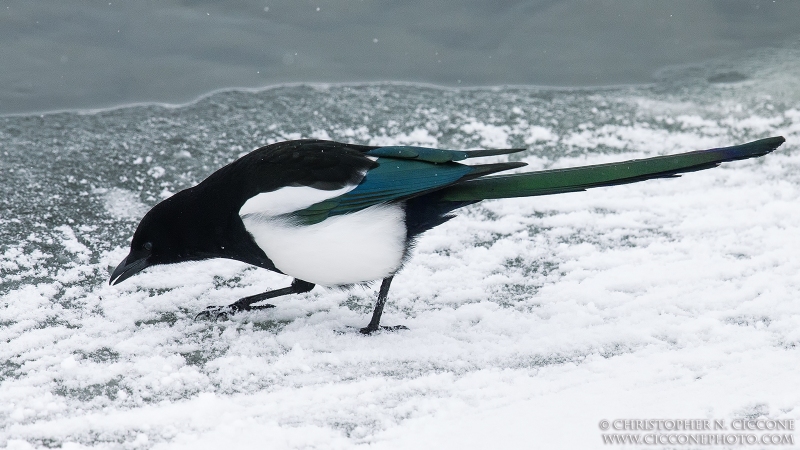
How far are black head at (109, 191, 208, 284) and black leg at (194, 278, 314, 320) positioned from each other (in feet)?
0.54

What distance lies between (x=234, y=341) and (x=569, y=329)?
913 millimetres

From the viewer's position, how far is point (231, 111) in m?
4.54

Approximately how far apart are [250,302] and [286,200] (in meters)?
0.45

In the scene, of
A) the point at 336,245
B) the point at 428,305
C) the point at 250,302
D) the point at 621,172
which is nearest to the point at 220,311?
the point at 250,302

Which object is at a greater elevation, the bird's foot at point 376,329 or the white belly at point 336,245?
the white belly at point 336,245

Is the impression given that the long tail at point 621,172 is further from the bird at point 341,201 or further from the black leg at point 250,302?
the black leg at point 250,302

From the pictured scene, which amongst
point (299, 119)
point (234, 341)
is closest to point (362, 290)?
point (234, 341)

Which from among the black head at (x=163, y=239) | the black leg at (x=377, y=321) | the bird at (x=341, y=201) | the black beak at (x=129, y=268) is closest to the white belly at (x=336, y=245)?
the bird at (x=341, y=201)

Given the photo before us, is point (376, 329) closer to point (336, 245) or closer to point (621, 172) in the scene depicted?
point (336, 245)

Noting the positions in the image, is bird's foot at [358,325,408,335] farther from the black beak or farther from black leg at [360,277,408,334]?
the black beak

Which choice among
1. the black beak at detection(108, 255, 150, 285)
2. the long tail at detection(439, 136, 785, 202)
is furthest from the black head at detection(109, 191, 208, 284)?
the long tail at detection(439, 136, 785, 202)

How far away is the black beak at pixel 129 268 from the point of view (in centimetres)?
268

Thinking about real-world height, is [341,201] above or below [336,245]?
above

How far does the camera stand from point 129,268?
269cm
